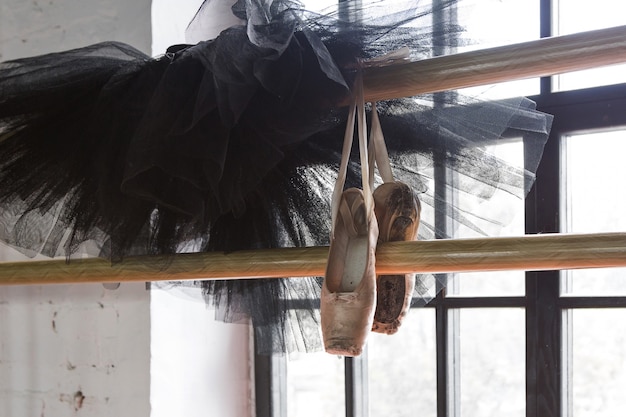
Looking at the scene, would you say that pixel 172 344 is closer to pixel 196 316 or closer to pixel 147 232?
pixel 196 316

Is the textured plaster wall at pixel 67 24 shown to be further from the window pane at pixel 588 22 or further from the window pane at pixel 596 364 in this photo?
the window pane at pixel 596 364

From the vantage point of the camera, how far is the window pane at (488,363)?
1302 mm

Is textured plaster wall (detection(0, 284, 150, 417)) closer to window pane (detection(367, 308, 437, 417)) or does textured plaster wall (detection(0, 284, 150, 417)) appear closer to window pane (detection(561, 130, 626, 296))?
window pane (detection(367, 308, 437, 417))

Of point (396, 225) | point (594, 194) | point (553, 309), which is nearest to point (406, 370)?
point (553, 309)

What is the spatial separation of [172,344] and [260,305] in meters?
0.59

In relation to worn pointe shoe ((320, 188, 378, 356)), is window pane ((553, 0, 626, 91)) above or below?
above

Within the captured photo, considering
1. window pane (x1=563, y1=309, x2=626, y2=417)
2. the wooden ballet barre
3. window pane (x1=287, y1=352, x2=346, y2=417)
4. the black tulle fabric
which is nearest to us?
the wooden ballet barre

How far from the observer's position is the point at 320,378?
1530 mm

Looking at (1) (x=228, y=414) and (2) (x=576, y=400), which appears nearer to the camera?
(2) (x=576, y=400)

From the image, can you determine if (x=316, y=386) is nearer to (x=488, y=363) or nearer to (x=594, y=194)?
(x=488, y=363)

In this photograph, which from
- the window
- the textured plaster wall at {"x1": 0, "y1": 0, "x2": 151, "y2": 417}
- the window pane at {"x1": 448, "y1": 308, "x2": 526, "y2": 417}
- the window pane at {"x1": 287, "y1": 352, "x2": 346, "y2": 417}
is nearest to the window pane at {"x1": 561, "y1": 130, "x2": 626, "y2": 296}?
the window

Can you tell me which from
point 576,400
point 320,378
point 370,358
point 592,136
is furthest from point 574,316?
point 320,378

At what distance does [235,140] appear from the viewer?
28.1 inches

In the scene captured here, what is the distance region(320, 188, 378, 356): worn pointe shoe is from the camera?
0.63 m
